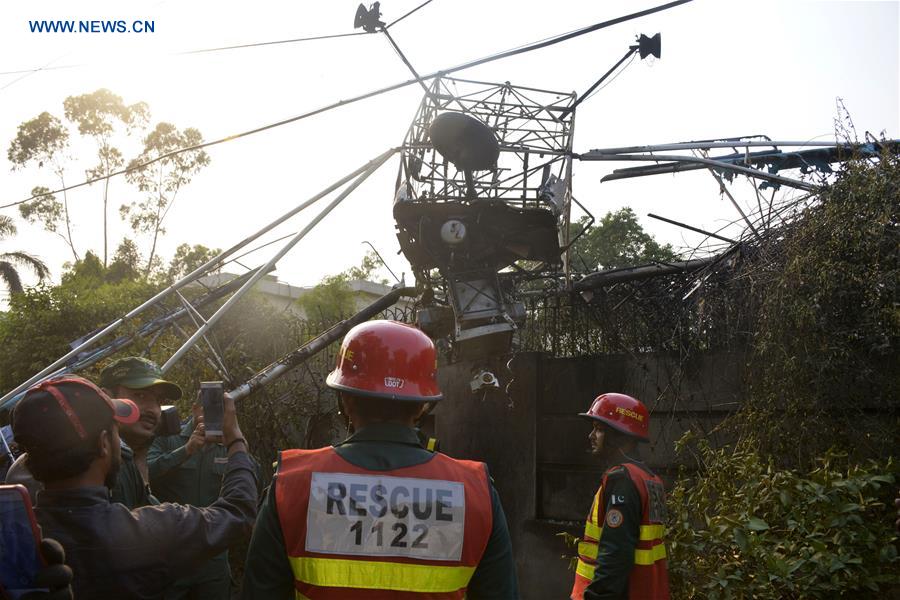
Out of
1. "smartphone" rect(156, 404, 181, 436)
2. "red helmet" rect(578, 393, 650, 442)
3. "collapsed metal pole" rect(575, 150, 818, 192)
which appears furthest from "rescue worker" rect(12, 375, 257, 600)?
"collapsed metal pole" rect(575, 150, 818, 192)

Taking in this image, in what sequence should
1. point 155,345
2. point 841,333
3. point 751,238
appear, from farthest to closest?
point 155,345
point 751,238
point 841,333

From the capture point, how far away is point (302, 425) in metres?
9.43

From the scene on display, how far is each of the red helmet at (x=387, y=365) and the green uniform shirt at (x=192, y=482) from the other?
2.12m

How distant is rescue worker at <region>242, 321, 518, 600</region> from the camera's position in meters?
2.04

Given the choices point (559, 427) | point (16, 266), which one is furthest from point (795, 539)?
point (16, 266)

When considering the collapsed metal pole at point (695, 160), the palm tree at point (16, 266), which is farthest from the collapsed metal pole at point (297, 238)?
the palm tree at point (16, 266)

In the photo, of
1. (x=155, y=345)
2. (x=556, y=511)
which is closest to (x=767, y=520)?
(x=556, y=511)

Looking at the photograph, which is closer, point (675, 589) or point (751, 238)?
point (675, 589)

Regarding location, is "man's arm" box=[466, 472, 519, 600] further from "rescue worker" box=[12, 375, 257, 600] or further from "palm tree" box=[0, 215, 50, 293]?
"palm tree" box=[0, 215, 50, 293]

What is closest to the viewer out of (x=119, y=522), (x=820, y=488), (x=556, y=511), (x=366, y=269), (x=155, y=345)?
(x=119, y=522)

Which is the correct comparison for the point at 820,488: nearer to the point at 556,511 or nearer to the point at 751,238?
the point at 751,238

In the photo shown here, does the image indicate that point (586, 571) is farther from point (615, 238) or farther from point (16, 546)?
point (615, 238)

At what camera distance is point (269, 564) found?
2059 mm

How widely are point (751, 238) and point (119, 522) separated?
5.53 metres
